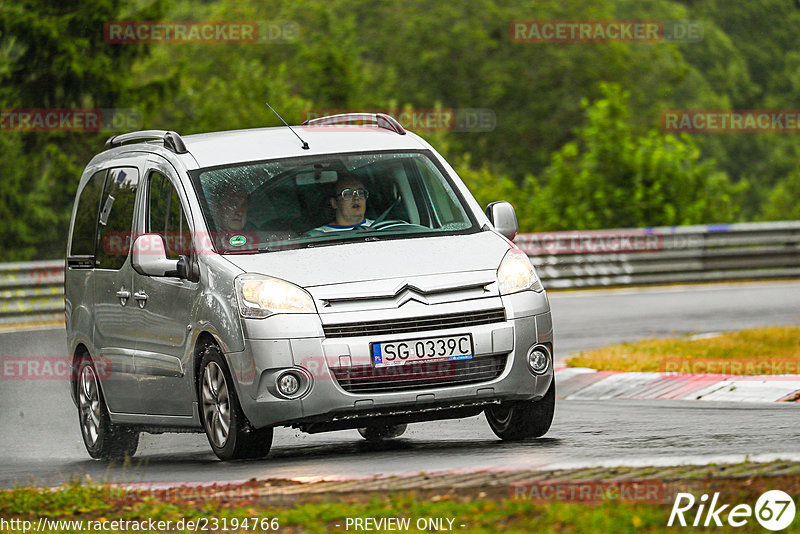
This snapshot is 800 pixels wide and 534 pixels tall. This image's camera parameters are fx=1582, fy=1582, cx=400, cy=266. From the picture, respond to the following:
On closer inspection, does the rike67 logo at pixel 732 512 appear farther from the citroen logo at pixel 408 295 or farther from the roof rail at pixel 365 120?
the roof rail at pixel 365 120

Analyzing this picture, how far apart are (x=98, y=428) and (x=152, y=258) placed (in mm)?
1918

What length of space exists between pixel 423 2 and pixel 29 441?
168 ft

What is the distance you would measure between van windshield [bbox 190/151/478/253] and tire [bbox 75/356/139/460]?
1.99m

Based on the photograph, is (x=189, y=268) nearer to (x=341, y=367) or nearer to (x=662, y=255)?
(x=341, y=367)

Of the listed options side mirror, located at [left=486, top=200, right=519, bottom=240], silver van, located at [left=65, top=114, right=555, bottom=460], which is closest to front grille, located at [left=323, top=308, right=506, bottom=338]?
silver van, located at [left=65, top=114, right=555, bottom=460]

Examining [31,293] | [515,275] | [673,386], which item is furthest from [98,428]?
[31,293]

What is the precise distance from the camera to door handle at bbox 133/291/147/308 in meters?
9.66

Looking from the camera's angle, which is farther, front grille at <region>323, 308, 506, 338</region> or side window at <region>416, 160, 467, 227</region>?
side window at <region>416, 160, 467, 227</region>

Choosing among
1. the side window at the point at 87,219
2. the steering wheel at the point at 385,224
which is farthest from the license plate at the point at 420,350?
the side window at the point at 87,219

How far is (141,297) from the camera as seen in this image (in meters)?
9.67

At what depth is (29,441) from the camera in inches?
459

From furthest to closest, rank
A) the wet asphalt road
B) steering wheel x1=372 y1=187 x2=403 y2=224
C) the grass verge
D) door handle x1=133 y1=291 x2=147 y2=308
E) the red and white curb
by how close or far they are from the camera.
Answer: the grass verge → the red and white curb → door handle x1=133 y1=291 x2=147 y2=308 → steering wheel x1=372 y1=187 x2=403 y2=224 → the wet asphalt road

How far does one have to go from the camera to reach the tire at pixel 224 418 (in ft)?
28.3

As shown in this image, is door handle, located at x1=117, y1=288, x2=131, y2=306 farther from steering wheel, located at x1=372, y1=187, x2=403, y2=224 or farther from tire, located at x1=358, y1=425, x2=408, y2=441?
tire, located at x1=358, y1=425, x2=408, y2=441
